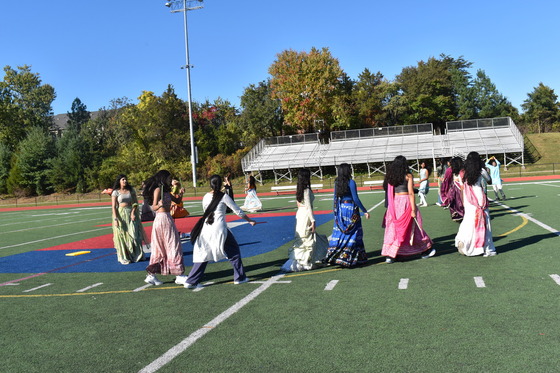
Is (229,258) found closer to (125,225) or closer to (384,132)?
(125,225)

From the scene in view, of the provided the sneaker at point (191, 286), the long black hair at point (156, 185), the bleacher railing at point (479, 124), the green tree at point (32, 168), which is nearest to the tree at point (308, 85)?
the bleacher railing at point (479, 124)

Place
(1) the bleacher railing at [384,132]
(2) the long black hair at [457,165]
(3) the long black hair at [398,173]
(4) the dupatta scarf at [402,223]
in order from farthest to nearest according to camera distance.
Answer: (1) the bleacher railing at [384,132]
(2) the long black hair at [457,165]
(3) the long black hair at [398,173]
(4) the dupatta scarf at [402,223]

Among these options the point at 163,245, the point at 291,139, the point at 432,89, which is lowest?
the point at 163,245

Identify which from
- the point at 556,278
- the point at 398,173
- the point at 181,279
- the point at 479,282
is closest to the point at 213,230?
the point at 181,279

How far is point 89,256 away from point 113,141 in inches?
2440

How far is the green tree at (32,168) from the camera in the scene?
194 ft

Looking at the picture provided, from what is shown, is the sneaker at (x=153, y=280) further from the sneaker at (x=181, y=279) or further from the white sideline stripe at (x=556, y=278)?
the white sideline stripe at (x=556, y=278)

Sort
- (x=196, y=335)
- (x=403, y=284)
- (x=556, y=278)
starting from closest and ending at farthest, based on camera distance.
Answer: (x=196, y=335)
(x=556, y=278)
(x=403, y=284)

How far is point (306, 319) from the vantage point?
19.2 ft

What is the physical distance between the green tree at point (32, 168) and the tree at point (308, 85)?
28818mm

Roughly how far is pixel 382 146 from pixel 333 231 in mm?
42630

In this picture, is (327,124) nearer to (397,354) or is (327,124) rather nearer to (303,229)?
(303,229)

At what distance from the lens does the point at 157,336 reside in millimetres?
5516

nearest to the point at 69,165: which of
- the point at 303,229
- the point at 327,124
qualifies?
the point at 327,124
